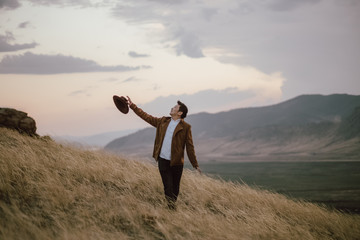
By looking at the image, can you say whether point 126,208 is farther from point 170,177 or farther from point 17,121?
point 17,121

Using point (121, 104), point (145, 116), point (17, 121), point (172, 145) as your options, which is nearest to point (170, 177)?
point (172, 145)

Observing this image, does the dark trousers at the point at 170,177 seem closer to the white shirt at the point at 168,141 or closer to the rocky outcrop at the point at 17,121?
the white shirt at the point at 168,141

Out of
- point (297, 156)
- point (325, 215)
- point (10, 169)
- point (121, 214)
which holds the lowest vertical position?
point (297, 156)

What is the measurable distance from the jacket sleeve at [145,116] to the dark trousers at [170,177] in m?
0.65

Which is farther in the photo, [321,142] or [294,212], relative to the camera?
[321,142]

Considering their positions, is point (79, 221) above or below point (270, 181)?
above

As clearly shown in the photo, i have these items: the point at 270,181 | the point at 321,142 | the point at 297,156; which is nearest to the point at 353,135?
the point at 321,142

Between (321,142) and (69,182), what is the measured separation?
344 feet

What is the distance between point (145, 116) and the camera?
6168mm

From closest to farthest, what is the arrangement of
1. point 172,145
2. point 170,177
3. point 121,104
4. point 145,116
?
point 172,145
point 170,177
point 145,116
point 121,104

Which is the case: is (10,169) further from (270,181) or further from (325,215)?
(270,181)

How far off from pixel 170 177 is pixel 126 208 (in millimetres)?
874

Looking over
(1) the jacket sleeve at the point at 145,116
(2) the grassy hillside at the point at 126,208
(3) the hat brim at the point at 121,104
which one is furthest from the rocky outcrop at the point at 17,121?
(1) the jacket sleeve at the point at 145,116

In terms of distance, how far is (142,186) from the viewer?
285 inches
